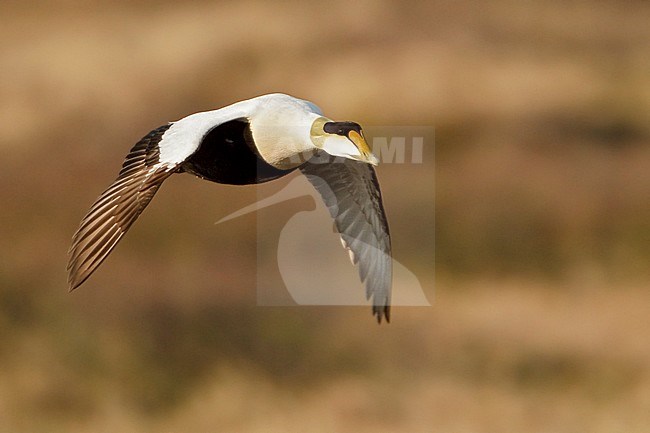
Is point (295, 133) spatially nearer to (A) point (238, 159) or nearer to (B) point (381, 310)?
(A) point (238, 159)

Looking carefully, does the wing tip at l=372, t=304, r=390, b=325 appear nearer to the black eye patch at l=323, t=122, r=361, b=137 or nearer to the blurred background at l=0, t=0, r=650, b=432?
the black eye patch at l=323, t=122, r=361, b=137

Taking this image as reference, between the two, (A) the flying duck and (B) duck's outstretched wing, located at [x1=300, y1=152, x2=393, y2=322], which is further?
(B) duck's outstretched wing, located at [x1=300, y1=152, x2=393, y2=322]

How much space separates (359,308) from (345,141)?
45.9ft

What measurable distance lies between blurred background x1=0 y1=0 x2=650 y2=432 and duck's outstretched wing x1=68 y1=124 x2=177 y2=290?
40.1 feet

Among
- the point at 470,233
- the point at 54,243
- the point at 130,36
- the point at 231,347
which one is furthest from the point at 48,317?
the point at 470,233

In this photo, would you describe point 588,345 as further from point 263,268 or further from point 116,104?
point 116,104

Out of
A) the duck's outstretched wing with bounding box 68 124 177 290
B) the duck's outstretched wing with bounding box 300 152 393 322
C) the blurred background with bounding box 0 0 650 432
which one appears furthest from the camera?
the blurred background with bounding box 0 0 650 432

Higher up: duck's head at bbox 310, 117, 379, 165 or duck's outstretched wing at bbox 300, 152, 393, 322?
duck's head at bbox 310, 117, 379, 165

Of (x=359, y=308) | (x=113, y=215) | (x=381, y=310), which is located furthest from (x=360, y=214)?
(x=359, y=308)

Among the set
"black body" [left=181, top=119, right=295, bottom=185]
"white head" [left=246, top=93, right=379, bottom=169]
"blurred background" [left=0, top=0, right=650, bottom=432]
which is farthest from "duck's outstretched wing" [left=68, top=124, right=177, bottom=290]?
"blurred background" [left=0, top=0, right=650, bottom=432]

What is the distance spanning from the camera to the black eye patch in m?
6.49

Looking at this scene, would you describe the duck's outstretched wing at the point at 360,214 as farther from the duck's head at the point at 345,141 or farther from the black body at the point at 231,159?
the duck's head at the point at 345,141

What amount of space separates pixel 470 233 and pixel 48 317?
6291mm

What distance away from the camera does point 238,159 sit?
6.94m
